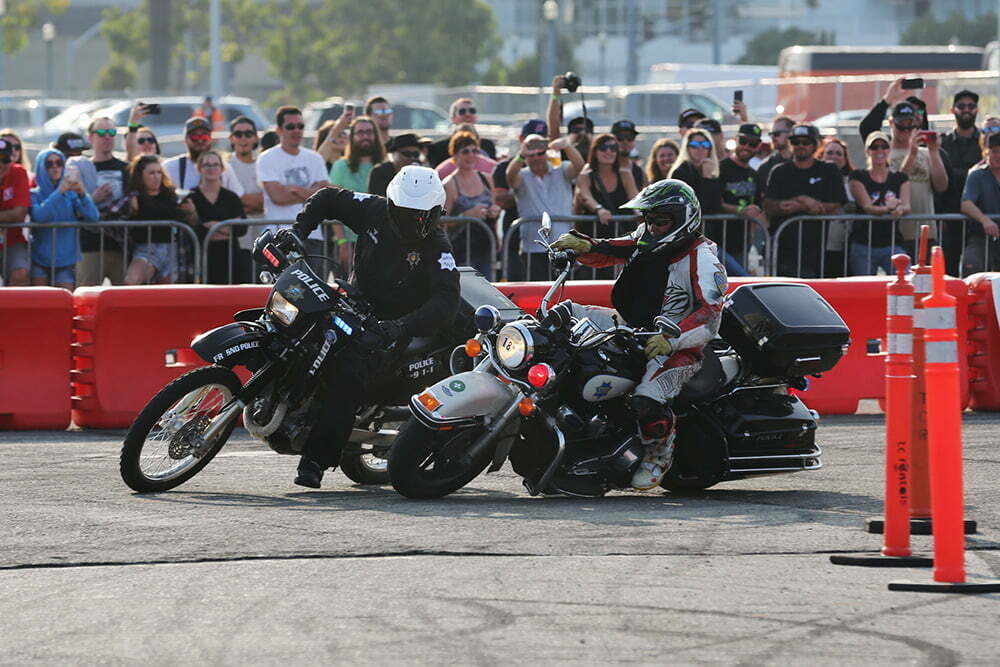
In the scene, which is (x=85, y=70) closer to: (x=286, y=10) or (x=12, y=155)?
(x=286, y=10)

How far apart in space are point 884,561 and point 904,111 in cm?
963

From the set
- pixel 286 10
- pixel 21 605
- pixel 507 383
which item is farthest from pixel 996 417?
pixel 286 10

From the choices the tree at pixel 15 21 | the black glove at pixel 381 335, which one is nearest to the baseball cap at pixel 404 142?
the black glove at pixel 381 335

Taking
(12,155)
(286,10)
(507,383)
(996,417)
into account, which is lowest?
(996,417)

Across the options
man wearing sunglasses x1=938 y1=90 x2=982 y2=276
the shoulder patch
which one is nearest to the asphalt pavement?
the shoulder patch

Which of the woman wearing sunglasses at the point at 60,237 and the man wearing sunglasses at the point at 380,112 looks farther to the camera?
the man wearing sunglasses at the point at 380,112

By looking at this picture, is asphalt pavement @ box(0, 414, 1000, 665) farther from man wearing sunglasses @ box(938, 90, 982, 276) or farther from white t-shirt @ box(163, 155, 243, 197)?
man wearing sunglasses @ box(938, 90, 982, 276)

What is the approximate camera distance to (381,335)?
30.6 feet

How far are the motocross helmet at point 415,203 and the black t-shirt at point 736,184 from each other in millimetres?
6649

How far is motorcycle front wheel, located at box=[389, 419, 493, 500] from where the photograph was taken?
8719 millimetres

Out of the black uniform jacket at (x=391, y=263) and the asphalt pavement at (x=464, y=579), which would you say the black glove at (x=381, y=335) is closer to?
the black uniform jacket at (x=391, y=263)

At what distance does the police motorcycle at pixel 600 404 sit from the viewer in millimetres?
8758

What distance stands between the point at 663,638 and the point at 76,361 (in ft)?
24.4

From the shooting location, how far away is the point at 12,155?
563 inches
